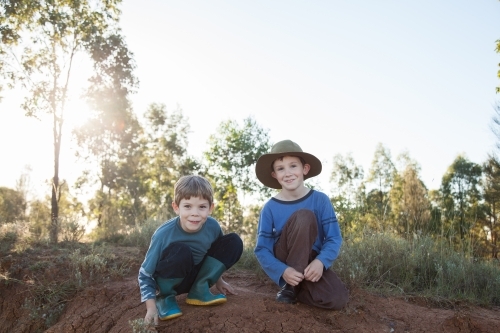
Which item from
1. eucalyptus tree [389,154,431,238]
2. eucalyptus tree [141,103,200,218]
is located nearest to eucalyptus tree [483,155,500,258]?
eucalyptus tree [389,154,431,238]

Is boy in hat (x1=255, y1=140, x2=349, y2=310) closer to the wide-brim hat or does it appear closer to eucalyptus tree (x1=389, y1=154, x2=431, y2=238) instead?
the wide-brim hat

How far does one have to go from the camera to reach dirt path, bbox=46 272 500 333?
306 cm

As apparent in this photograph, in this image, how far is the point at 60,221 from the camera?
730 cm

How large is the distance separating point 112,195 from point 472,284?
23484mm

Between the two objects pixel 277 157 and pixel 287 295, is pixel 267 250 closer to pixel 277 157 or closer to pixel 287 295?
pixel 287 295

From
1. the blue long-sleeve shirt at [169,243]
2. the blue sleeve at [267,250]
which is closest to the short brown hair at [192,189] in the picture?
the blue long-sleeve shirt at [169,243]

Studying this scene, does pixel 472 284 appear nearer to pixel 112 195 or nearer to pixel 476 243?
pixel 476 243

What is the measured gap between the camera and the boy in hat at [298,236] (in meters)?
3.27

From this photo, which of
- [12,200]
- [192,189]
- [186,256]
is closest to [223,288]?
[186,256]

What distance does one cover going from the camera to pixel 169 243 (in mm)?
3301

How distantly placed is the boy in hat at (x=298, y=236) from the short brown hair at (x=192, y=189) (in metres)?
0.57

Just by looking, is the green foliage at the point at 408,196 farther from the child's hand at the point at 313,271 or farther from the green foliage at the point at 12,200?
the green foliage at the point at 12,200

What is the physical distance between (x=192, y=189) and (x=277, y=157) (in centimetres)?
82

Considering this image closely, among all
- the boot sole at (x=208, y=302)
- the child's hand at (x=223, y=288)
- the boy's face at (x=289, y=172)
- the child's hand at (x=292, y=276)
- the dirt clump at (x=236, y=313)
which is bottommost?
the dirt clump at (x=236, y=313)
